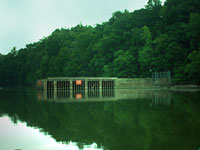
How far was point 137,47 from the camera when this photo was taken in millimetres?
53031

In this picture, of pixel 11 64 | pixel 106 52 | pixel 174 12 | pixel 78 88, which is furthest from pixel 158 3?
pixel 11 64

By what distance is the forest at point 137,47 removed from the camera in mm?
45719

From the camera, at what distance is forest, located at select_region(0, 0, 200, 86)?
4572 cm

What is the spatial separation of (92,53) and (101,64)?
689 cm

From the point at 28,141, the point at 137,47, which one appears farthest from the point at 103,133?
the point at 137,47

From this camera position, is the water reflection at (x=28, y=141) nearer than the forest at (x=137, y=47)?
Yes

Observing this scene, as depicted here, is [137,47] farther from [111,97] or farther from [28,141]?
[28,141]

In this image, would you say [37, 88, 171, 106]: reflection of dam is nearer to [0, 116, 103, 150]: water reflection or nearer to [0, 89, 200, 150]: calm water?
[0, 89, 200, 150]: calm water

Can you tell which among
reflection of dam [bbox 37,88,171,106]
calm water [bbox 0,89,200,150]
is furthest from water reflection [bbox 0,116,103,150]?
reflection of dam [bbox 37,88,171,106]

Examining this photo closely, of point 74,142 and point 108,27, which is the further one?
point 108,27

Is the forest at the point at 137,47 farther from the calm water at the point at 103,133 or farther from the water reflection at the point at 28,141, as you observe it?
the water reflection at the point at 28,141

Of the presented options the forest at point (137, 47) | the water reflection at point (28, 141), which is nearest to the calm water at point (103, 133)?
the water reflection at point (28, 141)

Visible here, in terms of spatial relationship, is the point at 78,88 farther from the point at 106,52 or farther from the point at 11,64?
the point at 11,64

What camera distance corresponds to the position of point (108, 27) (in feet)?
199
